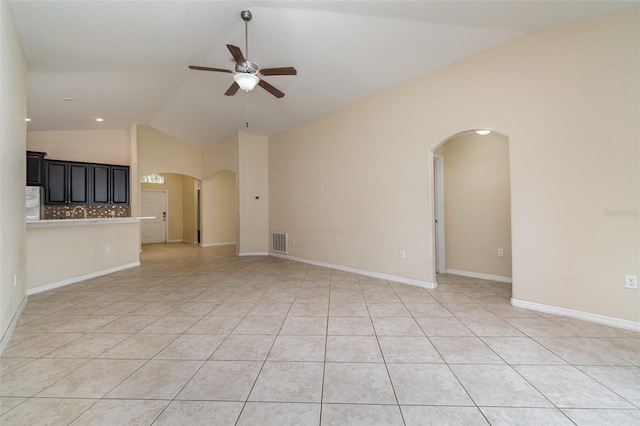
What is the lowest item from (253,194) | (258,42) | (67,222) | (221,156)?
(67,222)

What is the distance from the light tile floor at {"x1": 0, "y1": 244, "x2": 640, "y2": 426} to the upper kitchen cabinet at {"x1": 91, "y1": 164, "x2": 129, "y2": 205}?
3.56 metres

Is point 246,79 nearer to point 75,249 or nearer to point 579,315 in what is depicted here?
point 75,249

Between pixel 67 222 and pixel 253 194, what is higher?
pixel 253 194

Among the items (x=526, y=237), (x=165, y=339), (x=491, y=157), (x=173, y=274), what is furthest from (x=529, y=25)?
(x=173, y=274)

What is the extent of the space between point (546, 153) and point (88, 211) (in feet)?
28.8

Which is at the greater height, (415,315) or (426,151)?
(426,151)

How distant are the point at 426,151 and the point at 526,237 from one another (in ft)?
5.52

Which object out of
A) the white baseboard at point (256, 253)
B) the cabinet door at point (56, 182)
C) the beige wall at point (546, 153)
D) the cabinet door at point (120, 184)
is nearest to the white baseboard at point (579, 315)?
the beige wall at point (546, 153)

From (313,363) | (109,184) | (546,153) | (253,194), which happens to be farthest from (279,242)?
(546,153)

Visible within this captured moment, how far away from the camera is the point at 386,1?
2850mm

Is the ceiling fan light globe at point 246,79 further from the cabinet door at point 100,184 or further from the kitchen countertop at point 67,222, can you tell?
the cabinet door at point 100,184

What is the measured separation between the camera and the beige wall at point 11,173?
2.41m

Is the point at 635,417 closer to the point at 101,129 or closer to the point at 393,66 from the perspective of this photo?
the point at 393,66

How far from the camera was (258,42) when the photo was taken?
3.73 meters
